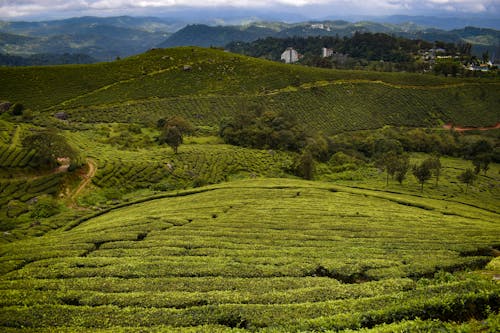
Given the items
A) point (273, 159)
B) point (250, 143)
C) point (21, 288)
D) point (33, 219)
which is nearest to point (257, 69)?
point (250, 143)

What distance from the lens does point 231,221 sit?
34.8m

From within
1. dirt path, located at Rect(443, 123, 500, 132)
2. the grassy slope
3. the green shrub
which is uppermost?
the grassy slope

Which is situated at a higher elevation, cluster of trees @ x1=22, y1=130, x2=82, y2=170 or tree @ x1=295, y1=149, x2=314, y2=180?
cluster of trees @ x1=22, y1=130, x2=82, y2=170

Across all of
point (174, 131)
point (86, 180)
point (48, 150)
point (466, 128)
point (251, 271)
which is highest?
point (174, 131)

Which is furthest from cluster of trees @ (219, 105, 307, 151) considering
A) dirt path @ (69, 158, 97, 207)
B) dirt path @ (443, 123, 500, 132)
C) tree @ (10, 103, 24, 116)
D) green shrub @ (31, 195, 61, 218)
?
dirt path @ (443, 123, 500, 132)

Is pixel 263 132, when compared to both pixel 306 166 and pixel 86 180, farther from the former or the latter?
pixel 86 180

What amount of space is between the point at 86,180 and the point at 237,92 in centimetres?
8893

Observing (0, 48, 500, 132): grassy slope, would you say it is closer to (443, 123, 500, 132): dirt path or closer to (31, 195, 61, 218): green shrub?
(443, 123, 500, 132): dirt path

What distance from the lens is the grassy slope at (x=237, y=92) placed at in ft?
388

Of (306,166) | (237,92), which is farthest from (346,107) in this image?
(306,166)

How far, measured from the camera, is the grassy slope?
118125 millimetres

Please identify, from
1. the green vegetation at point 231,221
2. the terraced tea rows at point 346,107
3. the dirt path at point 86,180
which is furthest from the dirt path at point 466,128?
the dirt path at point 86,180

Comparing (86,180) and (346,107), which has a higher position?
(346,107)

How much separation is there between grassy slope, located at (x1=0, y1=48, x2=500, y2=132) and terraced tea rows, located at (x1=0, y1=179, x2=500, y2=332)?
81.7 metres
